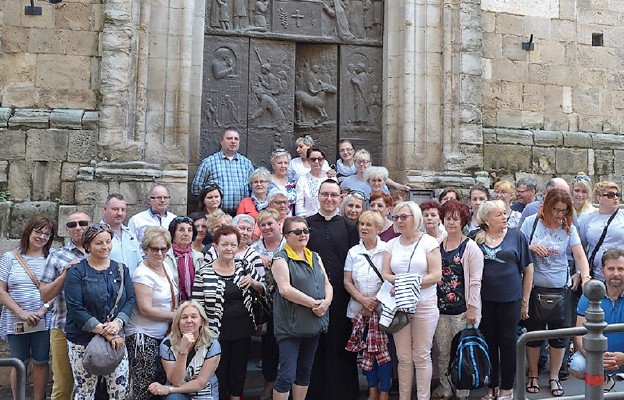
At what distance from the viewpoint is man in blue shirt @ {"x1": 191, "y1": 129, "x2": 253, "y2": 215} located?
7.34 metres

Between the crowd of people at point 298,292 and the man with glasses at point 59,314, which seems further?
the man with glasses at point 59,314

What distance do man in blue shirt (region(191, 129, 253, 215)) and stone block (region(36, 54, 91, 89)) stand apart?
1.84 m

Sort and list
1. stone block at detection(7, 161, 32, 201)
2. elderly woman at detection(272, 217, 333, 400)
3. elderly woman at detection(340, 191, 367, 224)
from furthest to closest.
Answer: stone block at detection(7, 161, 32, 201) < elderly woman at detection(340, 191, 367, 224) < elderly woman at detection(272, 217, 333, 400)

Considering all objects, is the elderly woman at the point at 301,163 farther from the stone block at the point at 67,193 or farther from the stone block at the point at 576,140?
the stone block at the point at 576,140

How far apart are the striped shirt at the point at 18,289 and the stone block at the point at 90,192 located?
1.89 m

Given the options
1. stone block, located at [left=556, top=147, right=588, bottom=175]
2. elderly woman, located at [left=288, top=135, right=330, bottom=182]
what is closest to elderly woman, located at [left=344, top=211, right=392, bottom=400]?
elderly woman, located at [left=288, top=135, right=330, bottom=182]

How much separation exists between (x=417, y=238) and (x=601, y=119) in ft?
18.1

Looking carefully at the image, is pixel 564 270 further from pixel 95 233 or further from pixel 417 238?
pixel 95 233

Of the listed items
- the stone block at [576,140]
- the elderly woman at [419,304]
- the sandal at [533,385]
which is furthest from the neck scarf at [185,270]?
the stone block at [576,140]

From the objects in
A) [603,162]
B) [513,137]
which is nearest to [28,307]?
[513,137]

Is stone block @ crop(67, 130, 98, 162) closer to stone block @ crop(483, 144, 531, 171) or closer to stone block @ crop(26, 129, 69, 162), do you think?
stone block @ crop(26, 129, 69, 162)

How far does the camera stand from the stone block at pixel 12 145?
7473 millimetres

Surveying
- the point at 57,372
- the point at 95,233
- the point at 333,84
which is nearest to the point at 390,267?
the point at 95,233

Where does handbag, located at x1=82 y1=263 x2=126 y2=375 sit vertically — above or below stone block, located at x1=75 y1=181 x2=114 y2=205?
below
